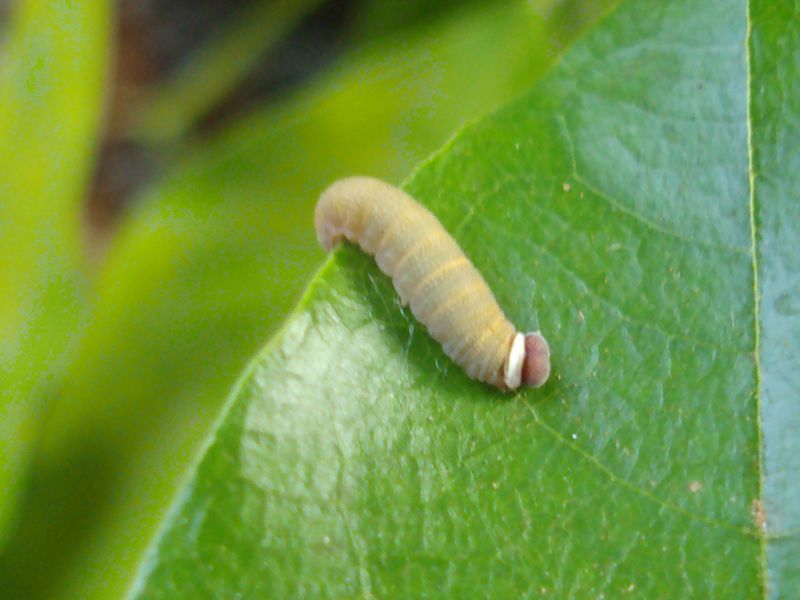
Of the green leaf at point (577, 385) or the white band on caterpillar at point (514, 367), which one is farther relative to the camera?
the white band on caterpillar at point (514, 367)

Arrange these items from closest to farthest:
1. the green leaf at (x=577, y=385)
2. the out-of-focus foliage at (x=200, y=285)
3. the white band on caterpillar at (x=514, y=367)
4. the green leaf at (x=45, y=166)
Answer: the green leaf at (x=577, y=385)
the white band on caterpillar at (x=514, y=367)
the out-of-focus foliage at (x=200, y=285)
the green leaf at (x=45, y=166)

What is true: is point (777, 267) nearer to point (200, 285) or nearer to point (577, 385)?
point (577, 385)

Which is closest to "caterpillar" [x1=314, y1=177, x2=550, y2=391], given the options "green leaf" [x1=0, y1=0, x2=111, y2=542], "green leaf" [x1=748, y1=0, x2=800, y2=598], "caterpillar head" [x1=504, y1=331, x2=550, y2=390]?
"caterpillar head" [x1=504, y1=331, x2=550, y2=390]

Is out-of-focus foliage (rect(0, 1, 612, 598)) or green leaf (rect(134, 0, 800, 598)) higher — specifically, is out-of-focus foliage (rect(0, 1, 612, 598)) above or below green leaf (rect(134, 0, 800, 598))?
below

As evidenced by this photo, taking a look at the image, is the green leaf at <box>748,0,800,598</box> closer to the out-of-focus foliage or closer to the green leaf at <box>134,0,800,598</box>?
the green leaf at <box>134,0,800,598</box>

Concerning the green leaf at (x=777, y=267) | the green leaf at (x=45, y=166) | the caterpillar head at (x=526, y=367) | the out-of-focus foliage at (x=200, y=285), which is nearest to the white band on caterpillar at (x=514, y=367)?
the caterpillar head at (x=526, y=367)

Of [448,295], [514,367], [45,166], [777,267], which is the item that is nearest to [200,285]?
[45,166]

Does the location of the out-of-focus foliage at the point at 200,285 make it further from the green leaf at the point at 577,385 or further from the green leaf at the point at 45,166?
the green leaf at the point at 577,385
